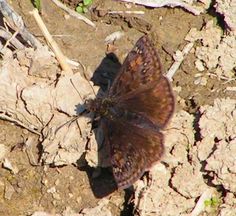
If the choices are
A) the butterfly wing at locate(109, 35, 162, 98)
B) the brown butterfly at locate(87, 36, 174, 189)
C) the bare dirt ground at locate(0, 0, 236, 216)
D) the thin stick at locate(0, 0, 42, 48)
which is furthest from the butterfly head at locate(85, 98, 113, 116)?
the thin stick at locate(0, 0, 42, 48)

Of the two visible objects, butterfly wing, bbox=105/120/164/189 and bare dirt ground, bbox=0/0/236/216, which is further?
bare dirt ground, bbox=0/0/236/216

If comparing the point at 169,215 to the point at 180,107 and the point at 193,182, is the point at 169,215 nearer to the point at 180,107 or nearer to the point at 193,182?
the point at 193,182

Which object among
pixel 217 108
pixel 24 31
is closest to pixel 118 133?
pixel 217 108

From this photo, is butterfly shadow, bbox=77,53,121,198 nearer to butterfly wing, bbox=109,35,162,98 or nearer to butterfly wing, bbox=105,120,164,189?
butterfly wing, bbox=105,120,164,189

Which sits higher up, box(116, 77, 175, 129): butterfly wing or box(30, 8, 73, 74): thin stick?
box(116, 77, 175, 129): butterfly wing

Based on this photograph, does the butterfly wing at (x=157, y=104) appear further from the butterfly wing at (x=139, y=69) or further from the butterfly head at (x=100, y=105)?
the butterfly head at (x=100, y=105)

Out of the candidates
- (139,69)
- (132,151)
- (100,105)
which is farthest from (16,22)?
(132,151)

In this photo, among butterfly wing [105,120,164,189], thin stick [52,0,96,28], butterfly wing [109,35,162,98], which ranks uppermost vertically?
butterfly wing [109,35,162,98]

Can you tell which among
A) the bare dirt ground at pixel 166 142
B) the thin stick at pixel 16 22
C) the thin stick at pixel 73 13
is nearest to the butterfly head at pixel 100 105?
the bare dirt ground at pixel 166 142
